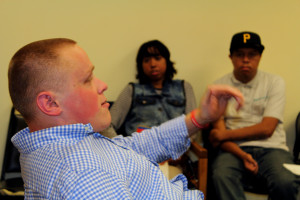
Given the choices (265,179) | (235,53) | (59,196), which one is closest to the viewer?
(59,196)

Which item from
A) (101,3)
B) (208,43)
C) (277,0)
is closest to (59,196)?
(101,3)

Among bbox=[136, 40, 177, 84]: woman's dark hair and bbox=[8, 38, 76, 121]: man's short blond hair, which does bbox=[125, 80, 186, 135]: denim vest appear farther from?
bbox=[8, 38, 76, 121]: man's short blond hair

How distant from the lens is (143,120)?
2.67 metres

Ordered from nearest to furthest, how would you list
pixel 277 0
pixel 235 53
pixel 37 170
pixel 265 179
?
pixel 37 170, pixel 265 179, pixel 235 53, pixel 277 0

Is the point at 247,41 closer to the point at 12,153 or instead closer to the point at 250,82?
the point at 250,82

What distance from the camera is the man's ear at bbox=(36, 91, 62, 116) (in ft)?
3.07

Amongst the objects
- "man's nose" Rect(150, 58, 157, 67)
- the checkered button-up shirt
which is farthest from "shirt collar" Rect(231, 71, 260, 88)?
the checkered button-up shirt

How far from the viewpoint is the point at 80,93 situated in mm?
966

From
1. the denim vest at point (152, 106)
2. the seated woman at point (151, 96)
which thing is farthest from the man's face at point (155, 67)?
the denim vest at point (152, 106)

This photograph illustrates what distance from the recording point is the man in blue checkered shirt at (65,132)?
2.65ft

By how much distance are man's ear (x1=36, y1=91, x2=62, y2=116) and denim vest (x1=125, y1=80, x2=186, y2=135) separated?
5.66 feet

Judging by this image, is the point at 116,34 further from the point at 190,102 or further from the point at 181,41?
the point at 190,102

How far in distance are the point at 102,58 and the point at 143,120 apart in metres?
0.69

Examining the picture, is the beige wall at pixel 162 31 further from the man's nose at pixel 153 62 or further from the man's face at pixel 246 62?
the man's face at pixel 246 62
